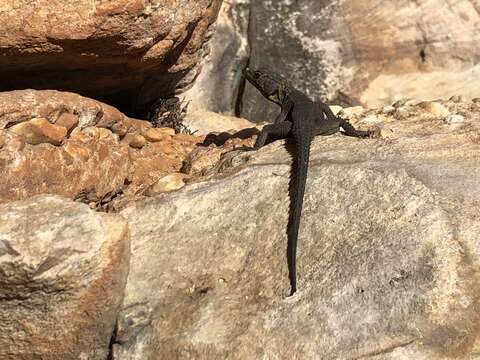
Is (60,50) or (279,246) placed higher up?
(60,50)

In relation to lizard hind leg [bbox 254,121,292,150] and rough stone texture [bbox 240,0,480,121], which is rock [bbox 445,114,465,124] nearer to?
lizard hind leg [bbox 254,121,292,150]

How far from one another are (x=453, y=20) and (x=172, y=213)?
5516 millimetres

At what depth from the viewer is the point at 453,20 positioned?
8312 mm

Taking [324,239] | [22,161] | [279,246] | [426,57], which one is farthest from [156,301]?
[426,57]

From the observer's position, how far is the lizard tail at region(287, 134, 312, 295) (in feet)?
13.1

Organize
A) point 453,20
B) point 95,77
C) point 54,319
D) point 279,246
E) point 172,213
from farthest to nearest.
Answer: point 453,20 < point 95,77 < point 172,213 < point 279,246 < point 54,319

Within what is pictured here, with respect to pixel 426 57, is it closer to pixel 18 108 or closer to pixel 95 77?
pixel 95 77

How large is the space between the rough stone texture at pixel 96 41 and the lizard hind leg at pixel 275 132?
122cm

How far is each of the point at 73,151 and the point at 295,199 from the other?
2119mm

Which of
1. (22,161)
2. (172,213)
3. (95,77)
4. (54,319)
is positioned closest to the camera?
(54,319)

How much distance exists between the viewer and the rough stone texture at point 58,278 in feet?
12.1

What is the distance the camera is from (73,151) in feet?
17.6

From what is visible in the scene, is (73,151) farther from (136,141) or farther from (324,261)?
(324,261)

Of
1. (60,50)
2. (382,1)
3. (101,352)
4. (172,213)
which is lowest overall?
(101,352)
